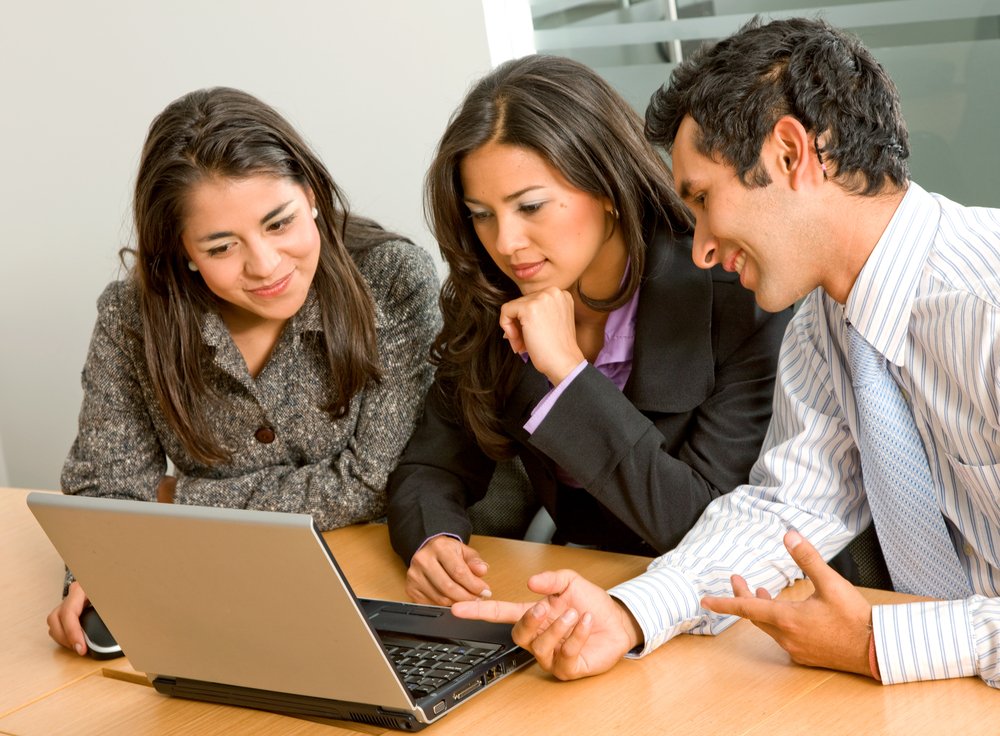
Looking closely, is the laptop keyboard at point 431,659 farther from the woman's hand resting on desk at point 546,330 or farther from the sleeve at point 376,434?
the sleeve at point 376,434

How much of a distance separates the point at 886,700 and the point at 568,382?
2.03ft

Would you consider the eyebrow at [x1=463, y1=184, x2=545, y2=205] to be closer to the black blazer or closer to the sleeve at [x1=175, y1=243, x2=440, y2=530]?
the black blazer

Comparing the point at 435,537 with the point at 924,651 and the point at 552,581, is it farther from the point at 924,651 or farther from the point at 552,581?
the point at 924,651

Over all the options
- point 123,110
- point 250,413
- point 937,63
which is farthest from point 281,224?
point 123,110

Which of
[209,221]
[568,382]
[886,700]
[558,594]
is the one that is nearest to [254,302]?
[209,221]

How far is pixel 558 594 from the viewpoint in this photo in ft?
4.04

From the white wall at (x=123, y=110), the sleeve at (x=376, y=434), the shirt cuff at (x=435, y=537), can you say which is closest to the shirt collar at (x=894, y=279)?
the shirt cuff at (x=435, y=537)

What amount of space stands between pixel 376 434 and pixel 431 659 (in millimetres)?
711

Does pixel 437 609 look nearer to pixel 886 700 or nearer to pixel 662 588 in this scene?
pixel 662 588

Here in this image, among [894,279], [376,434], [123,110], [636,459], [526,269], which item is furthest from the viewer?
[123,110]

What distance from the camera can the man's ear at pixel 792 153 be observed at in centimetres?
132

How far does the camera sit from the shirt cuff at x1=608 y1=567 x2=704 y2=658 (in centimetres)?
121

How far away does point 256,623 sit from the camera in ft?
→ 3.66

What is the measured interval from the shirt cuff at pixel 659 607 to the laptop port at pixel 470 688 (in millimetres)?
162
